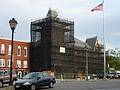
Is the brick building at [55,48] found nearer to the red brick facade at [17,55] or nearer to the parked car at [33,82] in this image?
the red brick facade at [17,55]

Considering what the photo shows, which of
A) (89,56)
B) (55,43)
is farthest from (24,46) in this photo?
(89,56)

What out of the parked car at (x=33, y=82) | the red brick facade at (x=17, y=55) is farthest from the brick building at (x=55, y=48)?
the parked car at (x=33, y=82)

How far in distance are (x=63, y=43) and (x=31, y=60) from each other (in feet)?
36.1

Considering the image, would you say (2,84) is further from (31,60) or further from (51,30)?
(31,60)

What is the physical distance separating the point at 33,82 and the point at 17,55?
66.1 m

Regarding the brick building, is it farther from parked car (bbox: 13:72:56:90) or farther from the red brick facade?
parked car (bbox: 13:72:56:90)

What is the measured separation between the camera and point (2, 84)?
3347cm

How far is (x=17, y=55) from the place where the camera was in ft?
299

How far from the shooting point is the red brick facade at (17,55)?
86812 millimetres

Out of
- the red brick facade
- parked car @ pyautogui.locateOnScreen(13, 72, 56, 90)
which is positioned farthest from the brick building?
parked car @ pyautogui.locateOnScreen(13, 72, 56, 90)

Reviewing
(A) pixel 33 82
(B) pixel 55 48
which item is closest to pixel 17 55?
(B) pixel 55 48

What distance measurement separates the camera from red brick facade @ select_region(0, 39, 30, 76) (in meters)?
86.8

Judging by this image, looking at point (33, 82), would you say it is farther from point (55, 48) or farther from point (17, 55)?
point (17, 55)

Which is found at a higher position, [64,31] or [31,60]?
[64,31]
